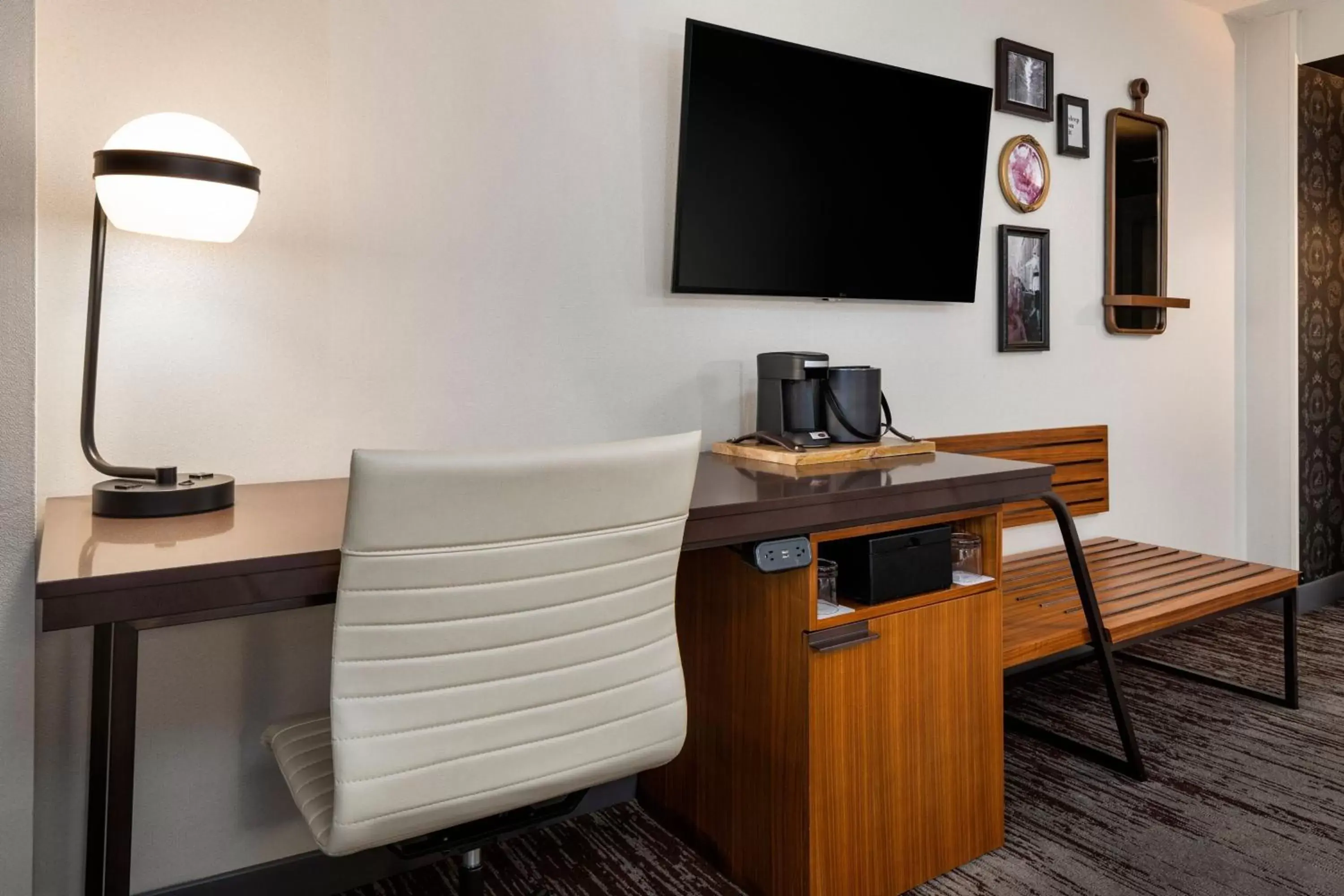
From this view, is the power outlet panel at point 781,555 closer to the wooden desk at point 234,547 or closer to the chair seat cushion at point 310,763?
the wooden desk at point 234,547

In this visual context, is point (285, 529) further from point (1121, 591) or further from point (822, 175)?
point (1121, 591)

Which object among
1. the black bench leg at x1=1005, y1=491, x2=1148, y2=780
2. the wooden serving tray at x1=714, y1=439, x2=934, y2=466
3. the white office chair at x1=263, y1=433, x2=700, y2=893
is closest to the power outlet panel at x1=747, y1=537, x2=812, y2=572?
the white office chair at x1=263, y1=433, x2=700, y2=893

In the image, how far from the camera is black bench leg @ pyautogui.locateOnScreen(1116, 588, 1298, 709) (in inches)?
113

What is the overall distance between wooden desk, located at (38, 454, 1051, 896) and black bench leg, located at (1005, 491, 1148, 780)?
0.69ft

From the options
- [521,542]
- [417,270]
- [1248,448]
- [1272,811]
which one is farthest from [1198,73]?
[521,542]

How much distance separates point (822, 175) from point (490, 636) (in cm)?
172

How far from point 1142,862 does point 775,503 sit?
1259mm

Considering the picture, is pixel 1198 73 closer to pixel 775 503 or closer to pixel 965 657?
pixel 965 657

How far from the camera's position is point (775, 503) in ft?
5.46

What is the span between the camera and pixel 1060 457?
3270 millimetres

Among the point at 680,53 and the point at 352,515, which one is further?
the point at 680,53

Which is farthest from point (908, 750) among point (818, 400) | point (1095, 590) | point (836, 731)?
point (1095, 590)

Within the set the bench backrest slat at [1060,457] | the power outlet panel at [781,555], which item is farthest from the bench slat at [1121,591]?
the power outlet panel at [781,555]

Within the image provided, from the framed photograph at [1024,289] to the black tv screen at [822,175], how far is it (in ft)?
0.87
